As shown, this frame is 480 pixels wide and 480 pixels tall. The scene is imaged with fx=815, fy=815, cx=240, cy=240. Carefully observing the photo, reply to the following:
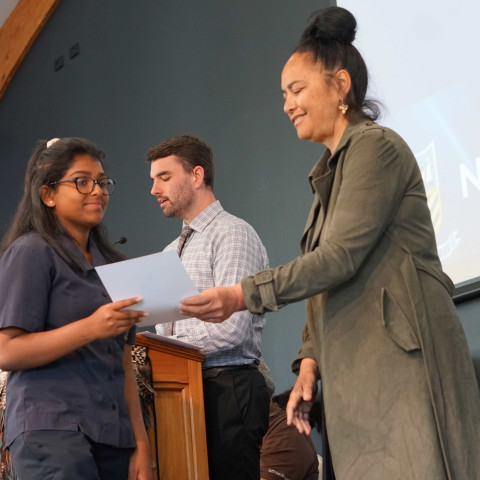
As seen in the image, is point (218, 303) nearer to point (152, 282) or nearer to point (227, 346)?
point (152, 282)

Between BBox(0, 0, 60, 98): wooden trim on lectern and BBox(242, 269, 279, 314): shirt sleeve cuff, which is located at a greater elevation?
BBox(0, 0, 60, 98): wooden trim on lectern

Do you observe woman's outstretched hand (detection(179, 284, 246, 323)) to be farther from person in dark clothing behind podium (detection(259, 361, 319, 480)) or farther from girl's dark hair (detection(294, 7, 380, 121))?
person in dark clothing behind podium (detection(259, 361, 319, 480))

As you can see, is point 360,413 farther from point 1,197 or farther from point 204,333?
point 1,197

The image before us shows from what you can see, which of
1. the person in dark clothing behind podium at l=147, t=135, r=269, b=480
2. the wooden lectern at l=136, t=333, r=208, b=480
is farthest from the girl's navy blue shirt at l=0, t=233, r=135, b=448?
the person in dark clothing behind podium at l=147, t=135, r=269, b=480

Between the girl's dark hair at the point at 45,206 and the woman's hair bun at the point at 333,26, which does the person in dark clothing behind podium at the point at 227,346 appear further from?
the woman's hair bun at the point at 333,26

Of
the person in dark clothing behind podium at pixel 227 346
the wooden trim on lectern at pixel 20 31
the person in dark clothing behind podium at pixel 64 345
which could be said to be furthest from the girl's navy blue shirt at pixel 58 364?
the wooden trim on lectern at pixel 20 31

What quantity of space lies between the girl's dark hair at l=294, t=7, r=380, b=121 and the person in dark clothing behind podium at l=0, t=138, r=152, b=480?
0.71 meters

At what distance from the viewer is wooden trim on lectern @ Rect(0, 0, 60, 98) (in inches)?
265

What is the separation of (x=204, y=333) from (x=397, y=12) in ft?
5.65

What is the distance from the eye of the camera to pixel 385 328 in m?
1.61

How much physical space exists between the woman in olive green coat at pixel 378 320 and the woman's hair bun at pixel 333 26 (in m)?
0.25

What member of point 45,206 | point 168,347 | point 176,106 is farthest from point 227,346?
point 176,106

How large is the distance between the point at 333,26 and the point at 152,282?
2.38 feet

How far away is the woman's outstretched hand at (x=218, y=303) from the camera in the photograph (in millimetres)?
1694
